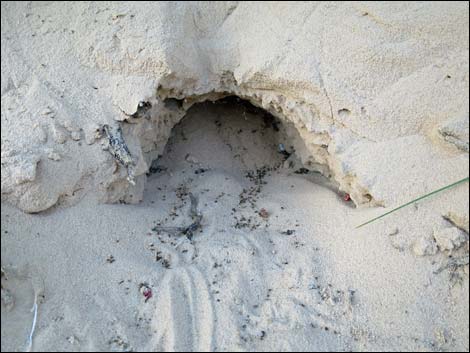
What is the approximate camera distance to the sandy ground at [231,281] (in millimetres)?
1866

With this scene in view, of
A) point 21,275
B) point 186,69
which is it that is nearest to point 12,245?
point 21,275

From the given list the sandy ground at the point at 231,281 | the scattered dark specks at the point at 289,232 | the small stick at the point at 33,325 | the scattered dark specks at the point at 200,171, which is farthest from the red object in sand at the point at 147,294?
the scattered dark specks at the point at 200,171

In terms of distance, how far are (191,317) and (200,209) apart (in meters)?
0.83

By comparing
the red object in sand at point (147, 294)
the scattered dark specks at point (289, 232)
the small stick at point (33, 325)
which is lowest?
the small stick at point (33, 325)

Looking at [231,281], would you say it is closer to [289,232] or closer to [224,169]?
[289,232]

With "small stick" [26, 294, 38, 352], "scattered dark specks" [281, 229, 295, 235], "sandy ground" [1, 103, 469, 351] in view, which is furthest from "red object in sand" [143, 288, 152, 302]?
"scattered dark specks" [281, 229, 295, 235]

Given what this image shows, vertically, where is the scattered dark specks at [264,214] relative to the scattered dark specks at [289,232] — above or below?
above

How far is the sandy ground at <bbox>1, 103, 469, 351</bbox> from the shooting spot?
187 centimetres

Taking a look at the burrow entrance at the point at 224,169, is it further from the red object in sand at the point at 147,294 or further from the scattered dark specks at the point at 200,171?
the red object in sand at the point at 147,294

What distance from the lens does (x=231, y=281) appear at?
6.83 ft

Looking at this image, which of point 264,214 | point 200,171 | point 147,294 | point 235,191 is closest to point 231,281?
point 147,294

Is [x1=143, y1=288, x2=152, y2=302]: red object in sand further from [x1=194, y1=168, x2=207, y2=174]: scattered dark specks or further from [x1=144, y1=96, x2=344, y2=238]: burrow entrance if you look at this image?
[x1=194, y1=168, x2=207, y2=174]: scattered dark specks

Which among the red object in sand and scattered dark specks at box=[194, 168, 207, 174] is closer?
the red object in sand

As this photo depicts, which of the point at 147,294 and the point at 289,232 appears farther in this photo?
the point at 289,232
